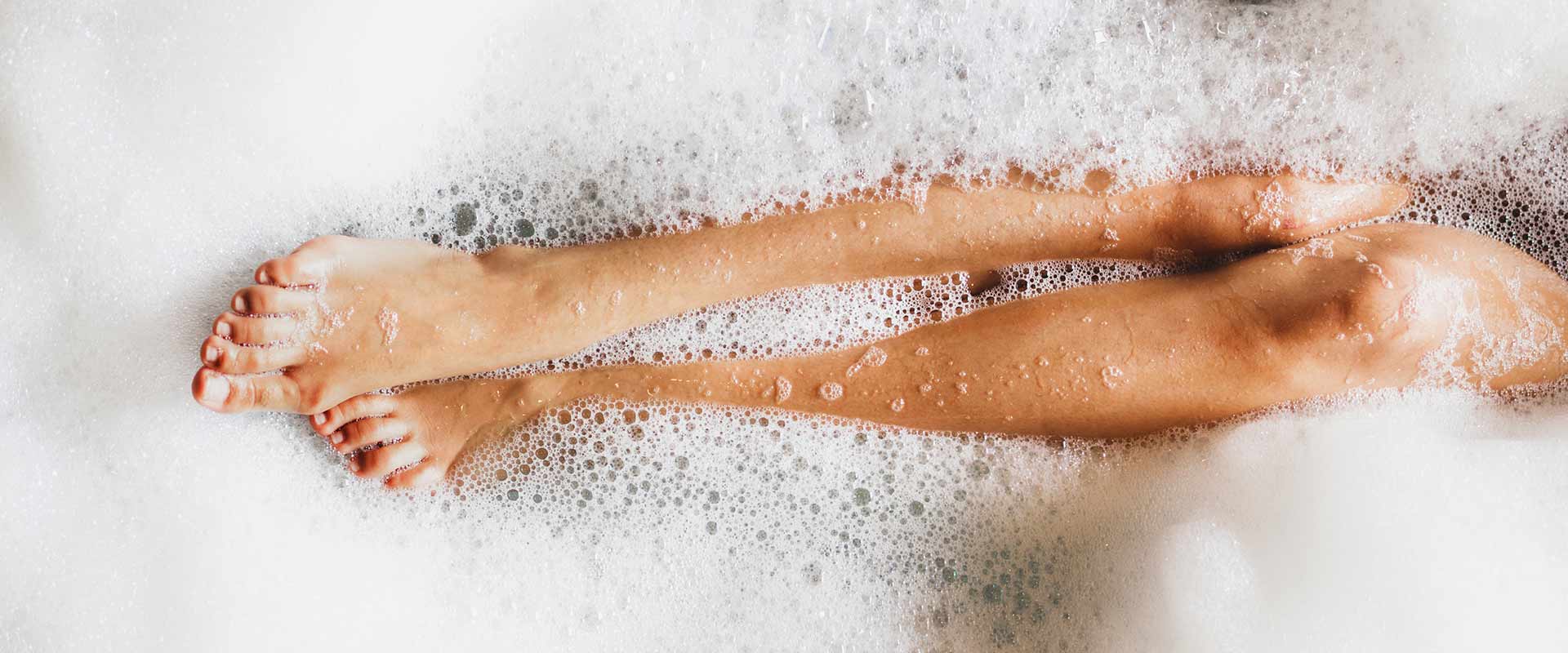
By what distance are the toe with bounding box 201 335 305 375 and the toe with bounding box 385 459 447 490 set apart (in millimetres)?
166

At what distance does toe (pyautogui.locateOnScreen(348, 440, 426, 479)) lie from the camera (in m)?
0.91

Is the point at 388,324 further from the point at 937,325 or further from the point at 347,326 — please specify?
the point at 937,325

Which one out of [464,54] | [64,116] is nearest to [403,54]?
[464,54]

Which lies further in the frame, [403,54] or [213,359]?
[403,54]

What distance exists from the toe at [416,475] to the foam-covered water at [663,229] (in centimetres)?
4

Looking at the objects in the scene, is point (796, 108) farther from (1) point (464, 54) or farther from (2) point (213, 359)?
(2) point (213, 359)

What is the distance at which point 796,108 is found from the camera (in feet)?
3.15

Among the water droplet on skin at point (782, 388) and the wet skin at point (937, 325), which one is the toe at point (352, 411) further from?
the water droplet on skin at point (782, 388)

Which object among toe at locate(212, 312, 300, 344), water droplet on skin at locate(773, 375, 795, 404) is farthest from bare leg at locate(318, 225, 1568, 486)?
toe at locate(212, 312, 300, 344)

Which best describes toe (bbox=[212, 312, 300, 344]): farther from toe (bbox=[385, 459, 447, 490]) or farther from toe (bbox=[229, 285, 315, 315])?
toe (bbox=[385, 459, 447, 490])

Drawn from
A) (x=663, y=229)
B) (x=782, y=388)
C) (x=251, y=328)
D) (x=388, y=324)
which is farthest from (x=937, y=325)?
(x=251, y=328)

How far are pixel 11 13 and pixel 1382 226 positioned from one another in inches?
52.2

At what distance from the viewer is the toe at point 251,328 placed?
806mm

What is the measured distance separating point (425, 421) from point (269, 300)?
7.3 inches
